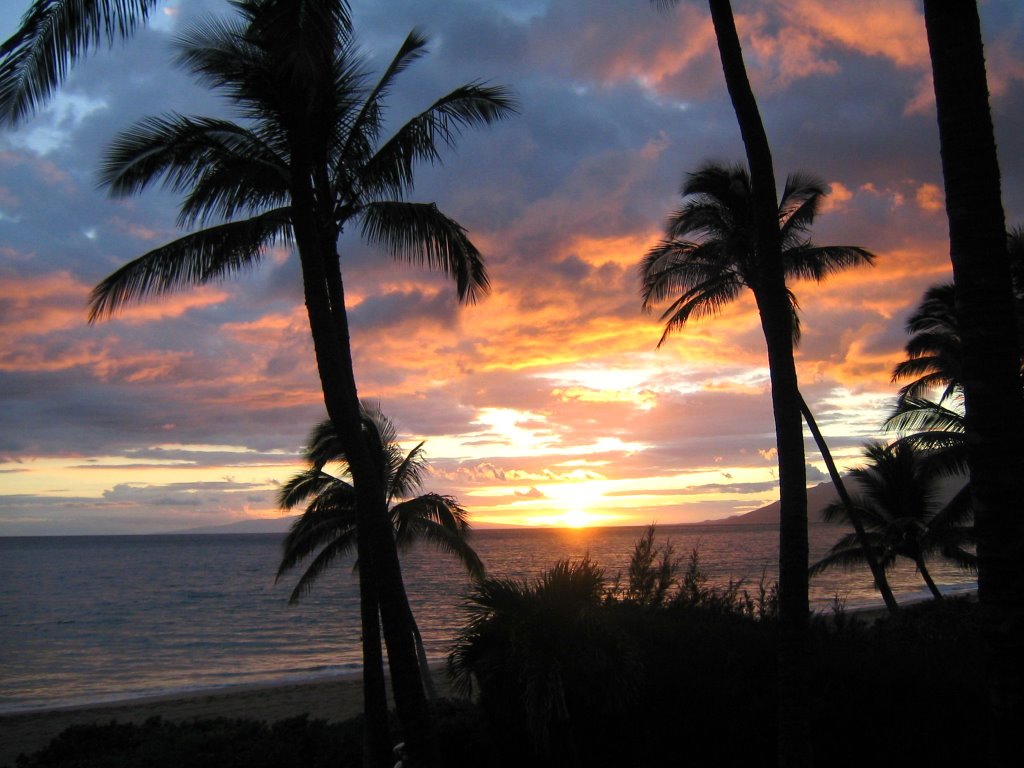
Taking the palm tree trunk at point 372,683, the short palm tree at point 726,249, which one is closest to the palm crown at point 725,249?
the short palm tree at point 726,249

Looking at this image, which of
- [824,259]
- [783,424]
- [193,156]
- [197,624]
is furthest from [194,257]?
[197,624]

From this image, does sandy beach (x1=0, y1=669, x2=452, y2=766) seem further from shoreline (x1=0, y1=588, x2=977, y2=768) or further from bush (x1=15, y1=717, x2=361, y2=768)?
bush (x1=15, y1=717, x2=361, y2=768)

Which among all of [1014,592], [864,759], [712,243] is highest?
[712,243]

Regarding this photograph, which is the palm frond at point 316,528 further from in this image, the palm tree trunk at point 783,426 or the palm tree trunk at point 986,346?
the palm tree trunk at point 986,346

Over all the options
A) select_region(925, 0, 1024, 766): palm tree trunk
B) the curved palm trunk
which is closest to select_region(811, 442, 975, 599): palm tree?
the curved palm trunk

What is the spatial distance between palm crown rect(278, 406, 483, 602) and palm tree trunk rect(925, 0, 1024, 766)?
12506 mm

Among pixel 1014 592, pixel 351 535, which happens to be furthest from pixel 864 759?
pixel 351 535

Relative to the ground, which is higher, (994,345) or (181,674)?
(994,345)

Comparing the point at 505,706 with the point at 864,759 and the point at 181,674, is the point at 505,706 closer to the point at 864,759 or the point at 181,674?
the point at 864,759

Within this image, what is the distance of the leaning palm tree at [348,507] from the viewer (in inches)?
650

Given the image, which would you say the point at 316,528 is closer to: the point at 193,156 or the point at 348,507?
the point at 348,507

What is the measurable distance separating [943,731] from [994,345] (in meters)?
5.76

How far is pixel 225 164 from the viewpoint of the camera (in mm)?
9039

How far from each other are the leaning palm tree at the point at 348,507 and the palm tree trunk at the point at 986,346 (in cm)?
1248
